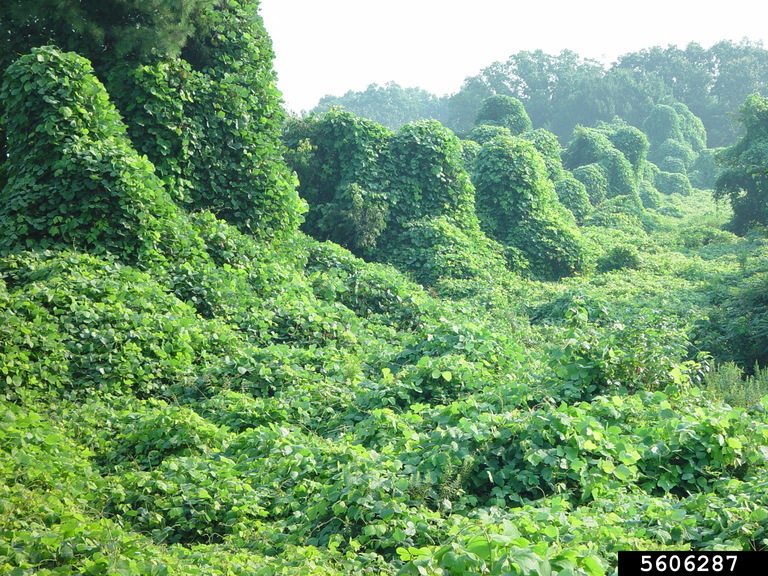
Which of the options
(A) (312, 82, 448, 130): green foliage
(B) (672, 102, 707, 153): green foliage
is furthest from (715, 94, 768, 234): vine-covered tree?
(A) (312, 82, 448, 130): green foliage

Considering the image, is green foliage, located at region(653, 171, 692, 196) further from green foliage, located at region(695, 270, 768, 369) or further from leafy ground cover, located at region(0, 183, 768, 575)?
leafy ground cover, located at region(0, 183, 768, 575)

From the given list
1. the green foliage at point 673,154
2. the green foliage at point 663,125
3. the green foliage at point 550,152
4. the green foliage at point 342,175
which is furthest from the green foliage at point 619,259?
the green foliage at point 663,125

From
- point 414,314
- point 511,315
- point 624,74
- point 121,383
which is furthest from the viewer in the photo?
point 624,74

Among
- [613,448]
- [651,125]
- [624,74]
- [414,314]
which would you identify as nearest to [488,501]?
[613,448]

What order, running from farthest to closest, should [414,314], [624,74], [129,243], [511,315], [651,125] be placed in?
[624,74], [651,125], [511,315], [414,314], [129,243]

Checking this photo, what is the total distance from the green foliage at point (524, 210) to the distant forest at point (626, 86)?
1175 inches

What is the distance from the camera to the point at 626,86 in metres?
43.6

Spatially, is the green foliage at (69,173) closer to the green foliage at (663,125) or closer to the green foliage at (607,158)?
the green foliage at (607,158)

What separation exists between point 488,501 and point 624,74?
46.0m

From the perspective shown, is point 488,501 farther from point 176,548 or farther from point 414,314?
point 414,314

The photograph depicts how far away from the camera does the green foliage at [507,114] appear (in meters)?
27.5

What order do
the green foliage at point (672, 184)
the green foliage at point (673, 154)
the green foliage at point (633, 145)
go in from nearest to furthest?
the green foliage at point (633, 145)
the green foliage at point (672, 184)
the green foliage at point (673, 154)

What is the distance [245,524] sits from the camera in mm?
3668

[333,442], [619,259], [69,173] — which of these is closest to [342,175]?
[619,259]
